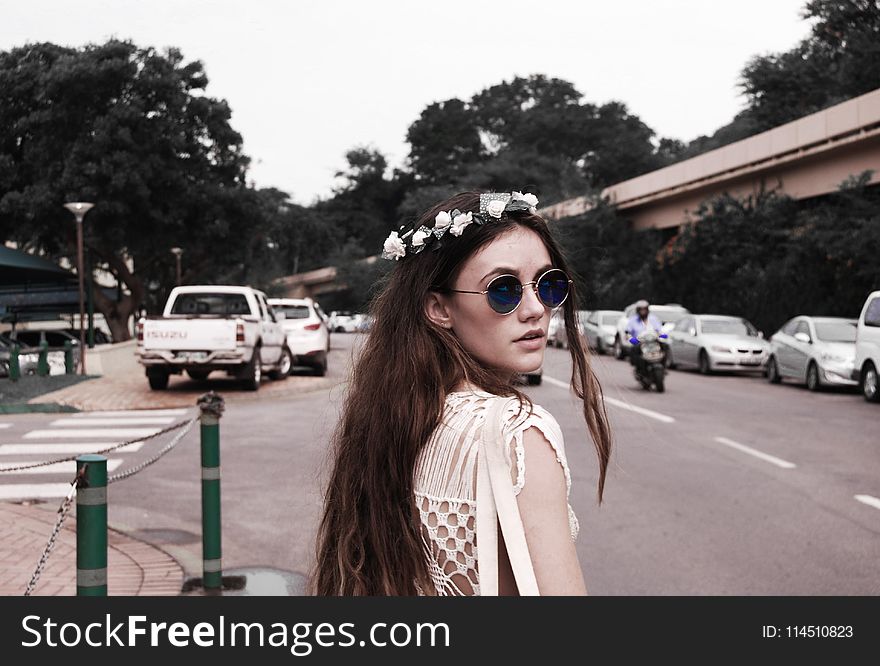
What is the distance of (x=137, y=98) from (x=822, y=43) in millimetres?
24441

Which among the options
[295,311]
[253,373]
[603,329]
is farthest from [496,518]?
[603,329]

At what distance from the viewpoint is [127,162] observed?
111ft

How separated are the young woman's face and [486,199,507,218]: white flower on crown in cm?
4

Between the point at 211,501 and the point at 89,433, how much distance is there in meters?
7.65

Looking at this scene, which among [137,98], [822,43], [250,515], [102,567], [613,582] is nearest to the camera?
[102,567]

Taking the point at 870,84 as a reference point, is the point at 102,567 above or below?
below

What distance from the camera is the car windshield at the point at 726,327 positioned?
2448 centimetres

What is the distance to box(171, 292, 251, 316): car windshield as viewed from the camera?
1927 cm

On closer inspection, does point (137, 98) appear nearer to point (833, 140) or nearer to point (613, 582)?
point (833, 140)

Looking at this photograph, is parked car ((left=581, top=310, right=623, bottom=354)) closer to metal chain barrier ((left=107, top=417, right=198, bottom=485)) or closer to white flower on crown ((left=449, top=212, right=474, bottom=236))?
metal chain barrier ((left=107, top=417, right=198, bottom=485))

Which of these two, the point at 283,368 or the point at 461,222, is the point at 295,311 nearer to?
the point at 283,368

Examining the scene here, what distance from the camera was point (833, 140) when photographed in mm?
29719

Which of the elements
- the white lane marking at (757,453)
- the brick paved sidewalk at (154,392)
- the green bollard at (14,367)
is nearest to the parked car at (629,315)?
the brick paved sidewalk at (154,392)
